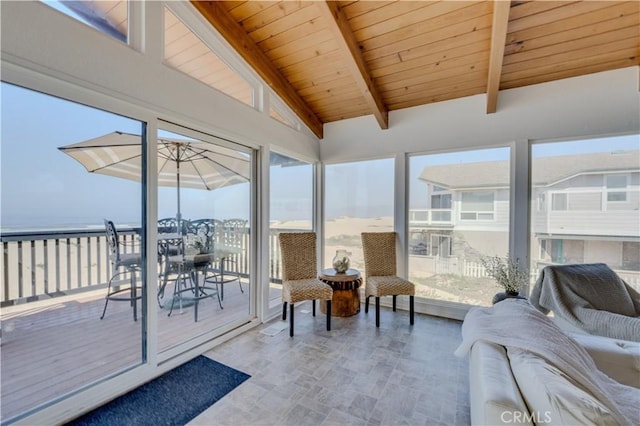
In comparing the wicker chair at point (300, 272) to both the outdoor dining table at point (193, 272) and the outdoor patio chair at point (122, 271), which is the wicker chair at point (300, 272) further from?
the outdoor patio chair at point (122, 271)

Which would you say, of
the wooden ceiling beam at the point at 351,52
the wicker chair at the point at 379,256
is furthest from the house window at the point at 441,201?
the wooden ceiling beam at the point at 351,52

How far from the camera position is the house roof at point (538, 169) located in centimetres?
281

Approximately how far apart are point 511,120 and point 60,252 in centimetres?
438

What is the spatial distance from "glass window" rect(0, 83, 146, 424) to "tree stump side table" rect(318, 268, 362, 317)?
2.05 meters

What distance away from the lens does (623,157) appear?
2.79 m

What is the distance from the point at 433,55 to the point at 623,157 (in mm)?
2174

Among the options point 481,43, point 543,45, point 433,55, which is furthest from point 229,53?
point 543,45

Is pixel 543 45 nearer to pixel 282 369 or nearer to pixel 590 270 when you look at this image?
pixel 590 270

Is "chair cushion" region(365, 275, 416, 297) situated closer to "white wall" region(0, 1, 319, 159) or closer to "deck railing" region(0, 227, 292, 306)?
"white wall" region(0, 1, 319, 159)

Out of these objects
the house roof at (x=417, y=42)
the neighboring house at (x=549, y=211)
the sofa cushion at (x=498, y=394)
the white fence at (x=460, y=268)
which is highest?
the house roof at (x=417, y=42)

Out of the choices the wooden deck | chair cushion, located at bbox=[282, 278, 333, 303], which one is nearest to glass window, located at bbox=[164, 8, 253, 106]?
the wooden deck

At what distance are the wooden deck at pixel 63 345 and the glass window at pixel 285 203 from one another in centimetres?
145

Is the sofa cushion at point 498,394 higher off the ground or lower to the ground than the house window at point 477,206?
lower

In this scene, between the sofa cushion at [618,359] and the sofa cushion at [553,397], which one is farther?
the sofa cushion at [618,359]
